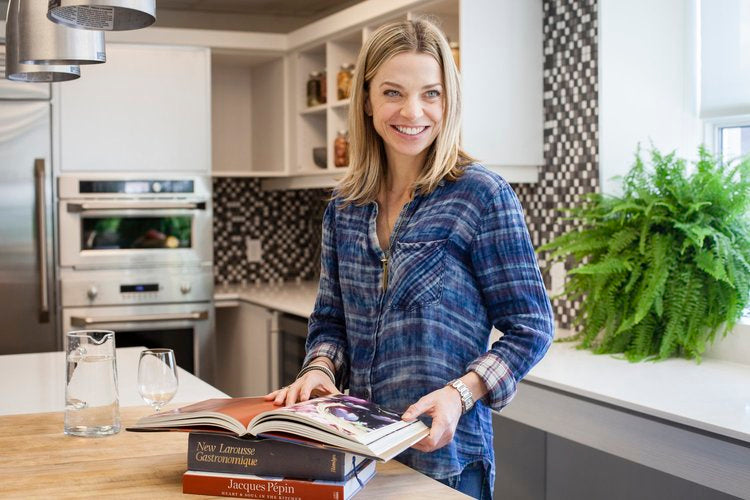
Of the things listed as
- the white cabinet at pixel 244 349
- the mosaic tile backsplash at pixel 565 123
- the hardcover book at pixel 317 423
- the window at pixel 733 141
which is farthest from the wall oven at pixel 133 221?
the hardcover book at pixel 317 423

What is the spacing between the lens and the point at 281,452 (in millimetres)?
1327

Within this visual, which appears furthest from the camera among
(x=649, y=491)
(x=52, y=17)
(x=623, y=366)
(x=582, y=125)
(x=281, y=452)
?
(x=582, y=125)

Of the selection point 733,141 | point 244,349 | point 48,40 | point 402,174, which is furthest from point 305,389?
point 244,349

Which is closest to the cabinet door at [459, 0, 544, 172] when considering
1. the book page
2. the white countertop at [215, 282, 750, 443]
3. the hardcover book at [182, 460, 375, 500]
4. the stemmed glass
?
the white countertop at [215, 282, 750, 443]

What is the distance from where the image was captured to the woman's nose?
163 centimetres

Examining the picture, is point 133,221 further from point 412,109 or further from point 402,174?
point 412,109

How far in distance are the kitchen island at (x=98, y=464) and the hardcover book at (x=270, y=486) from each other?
2 centimetres

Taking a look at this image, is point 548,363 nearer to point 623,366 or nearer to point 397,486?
point 623,366

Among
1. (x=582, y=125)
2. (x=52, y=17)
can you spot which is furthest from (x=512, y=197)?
(x=582, y=125)

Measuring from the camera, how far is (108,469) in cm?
150

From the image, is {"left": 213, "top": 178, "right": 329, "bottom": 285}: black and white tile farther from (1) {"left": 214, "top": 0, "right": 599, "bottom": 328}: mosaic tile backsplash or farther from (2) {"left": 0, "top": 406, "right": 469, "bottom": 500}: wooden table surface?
(2) {"left": 0, "top": 406, "right": 469, "bottom": 500}: wooden table surface

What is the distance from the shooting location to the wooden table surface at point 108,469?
1373 millimetres

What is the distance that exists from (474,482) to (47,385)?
49.8 inches

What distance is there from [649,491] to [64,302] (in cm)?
300
